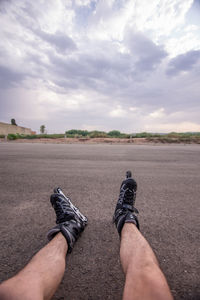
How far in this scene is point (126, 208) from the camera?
1412 mm

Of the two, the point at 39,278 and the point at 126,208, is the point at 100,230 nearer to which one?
the point at 126,208

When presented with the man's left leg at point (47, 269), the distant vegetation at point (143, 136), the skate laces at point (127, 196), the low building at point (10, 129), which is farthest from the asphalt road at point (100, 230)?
the low building at point (10, 129)

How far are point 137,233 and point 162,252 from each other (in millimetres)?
210

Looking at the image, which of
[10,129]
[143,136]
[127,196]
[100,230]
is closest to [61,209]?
[100,230]

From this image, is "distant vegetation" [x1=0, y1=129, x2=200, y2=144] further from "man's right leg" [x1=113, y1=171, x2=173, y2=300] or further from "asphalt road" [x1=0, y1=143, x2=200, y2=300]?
"man's right leg" [x1=113, y1=171, x2=173, y2=300]

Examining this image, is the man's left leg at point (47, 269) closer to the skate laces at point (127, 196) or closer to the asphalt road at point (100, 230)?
the asphalt road at point (100, 230)

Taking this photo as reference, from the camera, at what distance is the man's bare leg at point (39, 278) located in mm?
638

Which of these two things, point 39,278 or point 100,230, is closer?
point 39,278

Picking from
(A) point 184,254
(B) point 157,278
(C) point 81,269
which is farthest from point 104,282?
(A) point 184,254

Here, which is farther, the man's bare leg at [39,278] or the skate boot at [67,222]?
the skate boot at [67,222]

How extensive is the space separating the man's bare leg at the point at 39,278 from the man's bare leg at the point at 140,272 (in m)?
0.39

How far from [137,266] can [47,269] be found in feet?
1.72

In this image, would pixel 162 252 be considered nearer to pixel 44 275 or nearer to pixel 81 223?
pixel 81 223

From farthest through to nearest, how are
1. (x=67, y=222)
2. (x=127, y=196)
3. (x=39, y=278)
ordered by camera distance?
(x=127, y=196), (x=67, y=222), (x=39, y=278)
